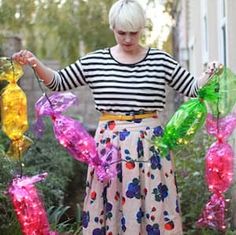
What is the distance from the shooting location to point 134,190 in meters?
3.41

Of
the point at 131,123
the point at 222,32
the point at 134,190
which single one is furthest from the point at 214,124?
the point at 222,32

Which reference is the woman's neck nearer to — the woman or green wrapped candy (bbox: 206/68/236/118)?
the woman

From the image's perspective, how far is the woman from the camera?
133 inches

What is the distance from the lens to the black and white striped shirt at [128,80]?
3373 millimetres

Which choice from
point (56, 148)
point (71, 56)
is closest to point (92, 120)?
point (56, 148)

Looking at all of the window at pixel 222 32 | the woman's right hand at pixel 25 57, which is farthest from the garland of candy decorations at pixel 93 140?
the window at pixel 222 32

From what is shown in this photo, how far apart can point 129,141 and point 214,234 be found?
1377 mm

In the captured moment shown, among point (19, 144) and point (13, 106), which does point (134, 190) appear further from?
point (13, 106)

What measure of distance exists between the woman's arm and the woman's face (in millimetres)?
402

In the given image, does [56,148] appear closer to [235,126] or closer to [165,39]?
[235,126]

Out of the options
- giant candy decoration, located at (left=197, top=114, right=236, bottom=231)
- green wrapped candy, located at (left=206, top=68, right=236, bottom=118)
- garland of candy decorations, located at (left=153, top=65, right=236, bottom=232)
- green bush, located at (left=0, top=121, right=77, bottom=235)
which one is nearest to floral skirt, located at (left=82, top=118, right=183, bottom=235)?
garland of candy decorations, located at (left=153, top=65, right=236, bottom=232)

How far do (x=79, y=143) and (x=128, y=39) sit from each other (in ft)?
1.91

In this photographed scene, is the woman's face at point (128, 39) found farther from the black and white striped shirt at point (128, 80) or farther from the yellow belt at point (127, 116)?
the yellow belt at point (127, 116)

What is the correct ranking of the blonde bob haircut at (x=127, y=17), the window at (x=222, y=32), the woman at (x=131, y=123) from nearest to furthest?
the blonde bob haircut at (x=127, y=17), the woman at (x=131, y=123), the window at (x=222, y=32)
